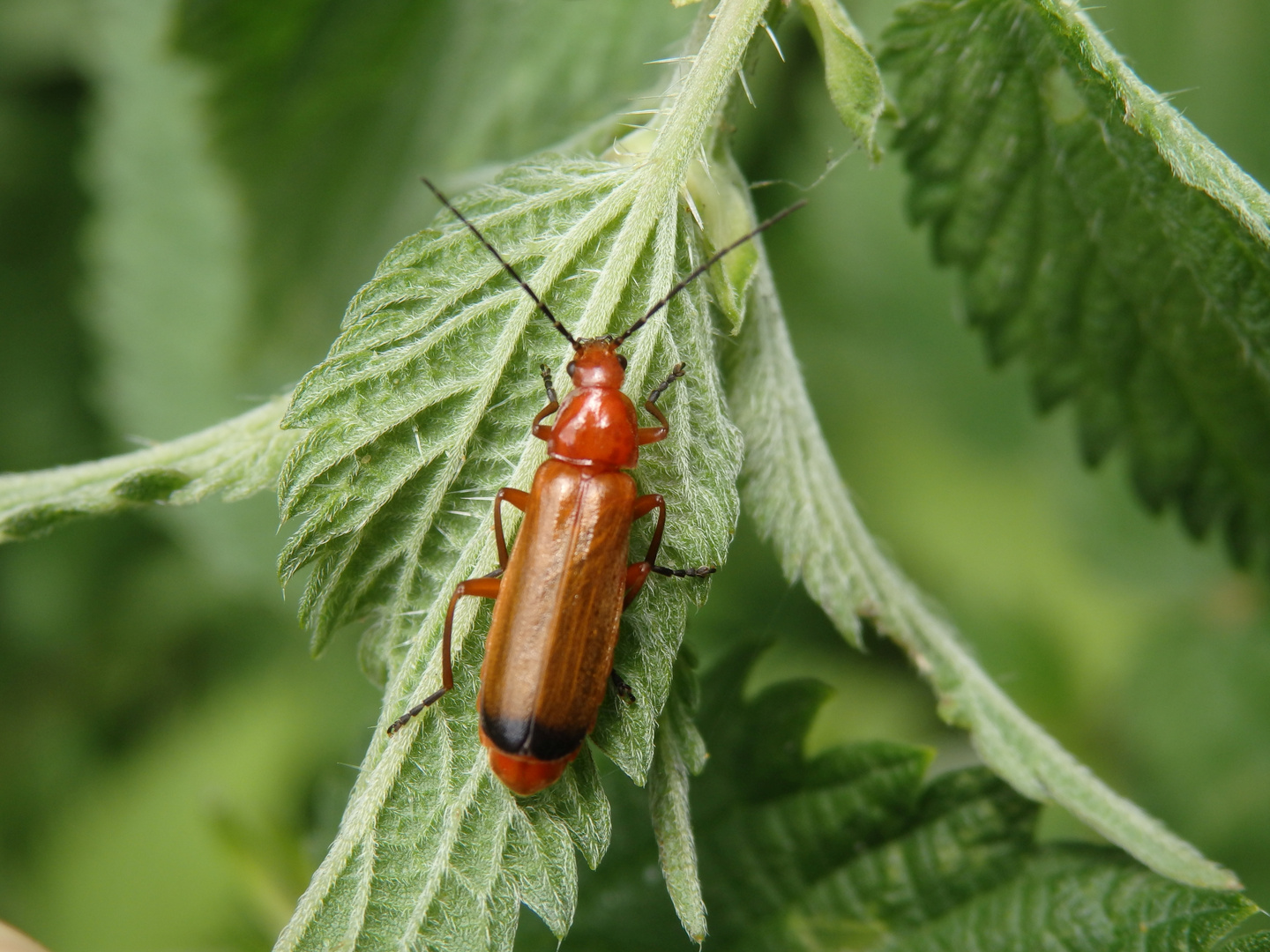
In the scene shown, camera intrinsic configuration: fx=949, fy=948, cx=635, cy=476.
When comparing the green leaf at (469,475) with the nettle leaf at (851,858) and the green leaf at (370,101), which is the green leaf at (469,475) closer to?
the nettle leaf at (851,858)

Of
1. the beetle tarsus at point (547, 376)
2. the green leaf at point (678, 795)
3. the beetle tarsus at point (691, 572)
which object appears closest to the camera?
the green leaf at point (678, 795)

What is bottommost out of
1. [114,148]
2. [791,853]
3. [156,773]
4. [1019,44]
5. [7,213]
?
[791,853]

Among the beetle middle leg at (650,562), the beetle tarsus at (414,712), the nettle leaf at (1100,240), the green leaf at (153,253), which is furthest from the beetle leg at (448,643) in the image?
the green leaf at (153,253)

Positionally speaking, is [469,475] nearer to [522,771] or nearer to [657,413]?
[657,413]

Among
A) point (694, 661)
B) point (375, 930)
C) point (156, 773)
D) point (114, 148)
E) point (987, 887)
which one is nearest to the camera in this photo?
point (375, 930)

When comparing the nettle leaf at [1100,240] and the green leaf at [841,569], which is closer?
the nettle leaf at [1100,240]

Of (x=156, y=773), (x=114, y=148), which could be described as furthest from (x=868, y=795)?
(x=114, y=148)

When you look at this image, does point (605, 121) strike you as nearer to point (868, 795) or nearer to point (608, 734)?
point (608, 734)
